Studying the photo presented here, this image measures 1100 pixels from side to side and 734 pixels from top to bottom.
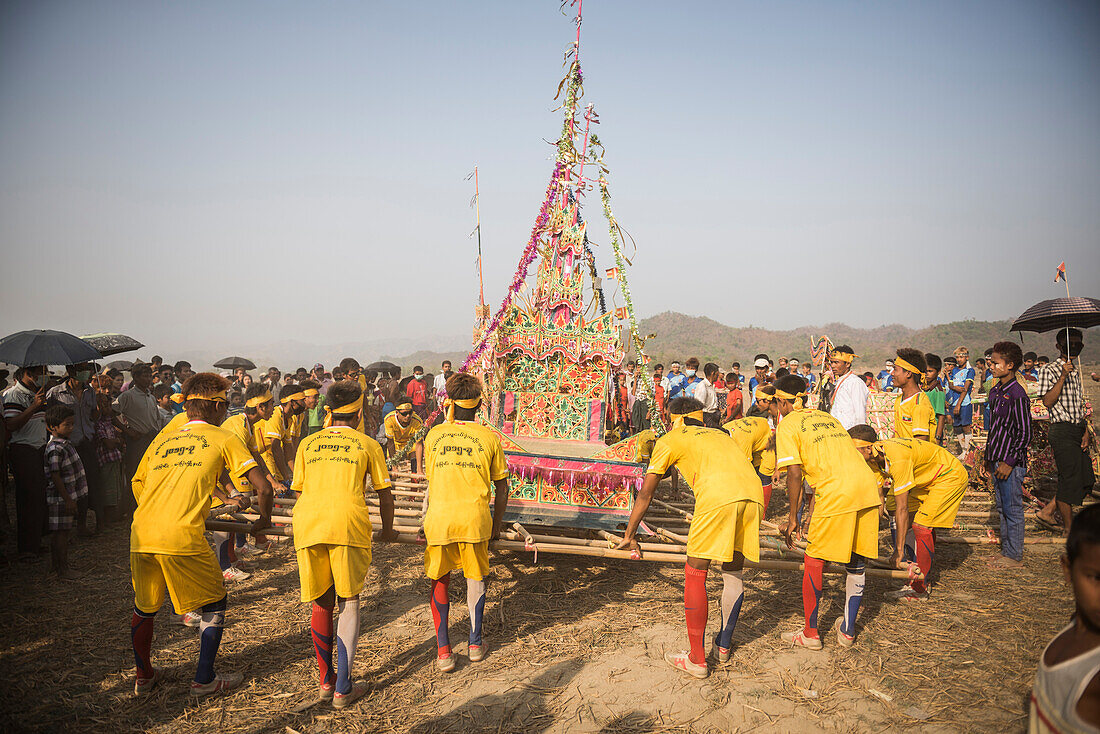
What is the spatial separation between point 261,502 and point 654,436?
391 cm

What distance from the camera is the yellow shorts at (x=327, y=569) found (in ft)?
12.2

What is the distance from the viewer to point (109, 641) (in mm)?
4645

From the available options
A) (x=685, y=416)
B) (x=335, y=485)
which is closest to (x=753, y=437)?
(x=685, y=416)

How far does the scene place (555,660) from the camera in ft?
14.5

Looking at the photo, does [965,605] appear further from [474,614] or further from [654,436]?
[474,614]

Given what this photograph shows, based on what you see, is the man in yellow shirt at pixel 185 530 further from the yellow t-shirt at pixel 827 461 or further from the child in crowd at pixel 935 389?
the child in crowd at pixel 935 389

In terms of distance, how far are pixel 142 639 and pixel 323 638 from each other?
3.90 ft

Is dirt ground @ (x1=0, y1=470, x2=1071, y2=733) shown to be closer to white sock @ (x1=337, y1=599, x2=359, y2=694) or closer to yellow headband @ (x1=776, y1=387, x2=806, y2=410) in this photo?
white sock @ (x1=337, y1=599, x2=359, y2=694)

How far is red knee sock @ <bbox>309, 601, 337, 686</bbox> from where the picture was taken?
373 centimetres

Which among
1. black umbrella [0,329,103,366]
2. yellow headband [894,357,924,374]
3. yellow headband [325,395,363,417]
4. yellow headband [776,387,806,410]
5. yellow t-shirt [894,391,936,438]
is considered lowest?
yellow t-shirt [894,391,936,438]

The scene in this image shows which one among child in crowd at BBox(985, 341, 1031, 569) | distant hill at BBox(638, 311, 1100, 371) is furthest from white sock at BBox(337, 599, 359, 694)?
distant hill at BBox(638, 311, 1100, 371)

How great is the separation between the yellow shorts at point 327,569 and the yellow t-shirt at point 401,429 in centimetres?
410

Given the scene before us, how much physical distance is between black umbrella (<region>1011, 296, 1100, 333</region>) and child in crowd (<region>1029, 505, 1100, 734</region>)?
22.3ft

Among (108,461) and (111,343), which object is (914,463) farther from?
(111,343)
